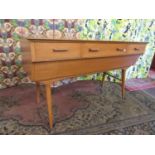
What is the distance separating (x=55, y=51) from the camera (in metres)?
1.39

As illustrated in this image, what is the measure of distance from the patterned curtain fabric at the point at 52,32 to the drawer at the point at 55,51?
3.70 feet

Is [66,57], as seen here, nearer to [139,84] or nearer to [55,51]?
[55,51]

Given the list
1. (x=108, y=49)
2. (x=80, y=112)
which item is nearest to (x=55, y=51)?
(x=108, y=49)

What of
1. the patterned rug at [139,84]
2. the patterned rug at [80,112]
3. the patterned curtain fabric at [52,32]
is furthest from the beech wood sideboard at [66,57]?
the patterned rug at [139,84]

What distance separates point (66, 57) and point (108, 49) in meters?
0.52

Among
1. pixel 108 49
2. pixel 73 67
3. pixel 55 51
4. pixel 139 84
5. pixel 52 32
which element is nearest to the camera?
pixel 55 51

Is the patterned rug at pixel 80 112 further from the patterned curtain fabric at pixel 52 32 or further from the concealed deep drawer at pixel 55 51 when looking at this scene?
the concealed deep drawer at pixel 55 51

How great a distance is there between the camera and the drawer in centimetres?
130

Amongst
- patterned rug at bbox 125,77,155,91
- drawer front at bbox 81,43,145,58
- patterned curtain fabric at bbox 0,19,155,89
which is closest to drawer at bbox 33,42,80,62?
drawer front at bbox 81,43,145,58

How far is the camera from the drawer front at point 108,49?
5.16 feet
